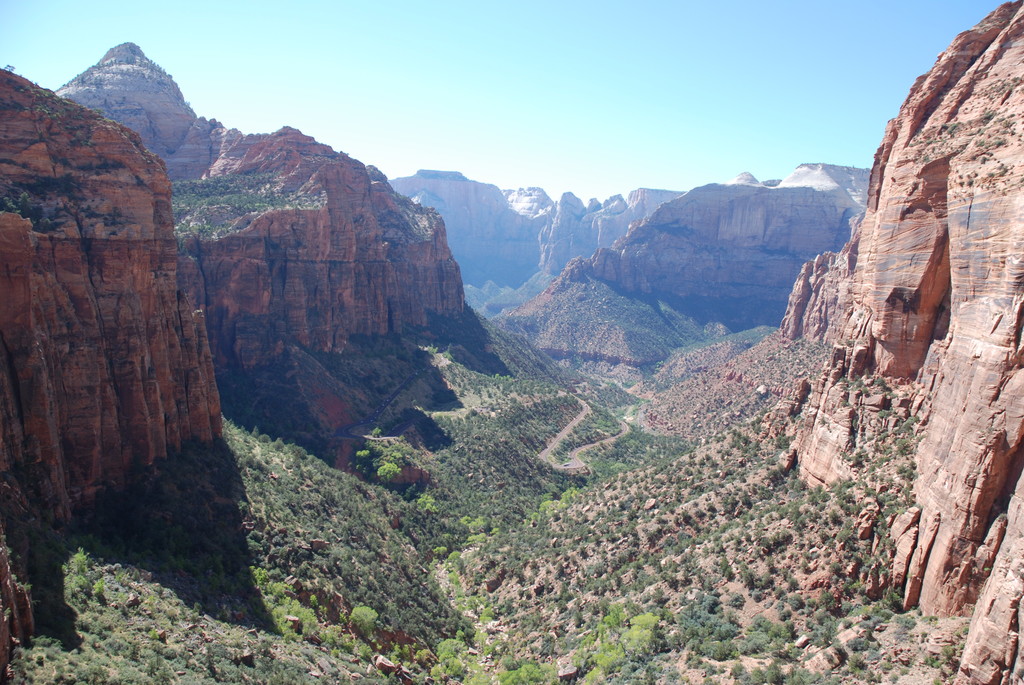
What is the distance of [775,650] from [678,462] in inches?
1160

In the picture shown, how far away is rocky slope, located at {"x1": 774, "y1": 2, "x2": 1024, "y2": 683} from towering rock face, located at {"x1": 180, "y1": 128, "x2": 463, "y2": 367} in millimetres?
72427

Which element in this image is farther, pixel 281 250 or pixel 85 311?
pixel 281 250

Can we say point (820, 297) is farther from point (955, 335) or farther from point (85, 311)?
point (85, 311)

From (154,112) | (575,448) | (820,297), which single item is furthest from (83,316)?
(820,297)

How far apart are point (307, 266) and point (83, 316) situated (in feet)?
192

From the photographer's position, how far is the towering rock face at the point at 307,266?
8856 cm

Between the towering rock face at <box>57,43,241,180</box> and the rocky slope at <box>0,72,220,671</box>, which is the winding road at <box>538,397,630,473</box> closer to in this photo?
the rocky slope at <box>0,72,220,671</box>

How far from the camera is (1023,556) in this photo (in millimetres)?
23344

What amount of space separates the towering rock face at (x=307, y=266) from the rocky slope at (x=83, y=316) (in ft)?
119

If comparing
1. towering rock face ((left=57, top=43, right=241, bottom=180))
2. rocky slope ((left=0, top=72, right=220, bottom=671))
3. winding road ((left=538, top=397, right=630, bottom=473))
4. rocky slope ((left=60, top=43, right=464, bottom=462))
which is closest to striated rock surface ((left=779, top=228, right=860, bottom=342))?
winding road ((left=538, top=397, right=630, bottom=473))

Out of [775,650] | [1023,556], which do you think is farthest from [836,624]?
[1023,556]

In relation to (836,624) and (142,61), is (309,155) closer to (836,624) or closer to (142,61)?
(142,61)

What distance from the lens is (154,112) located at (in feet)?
440

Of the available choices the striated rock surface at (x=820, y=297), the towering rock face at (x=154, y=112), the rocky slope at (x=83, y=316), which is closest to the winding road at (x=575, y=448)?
the striated rock surface at (x=820, y=297)
